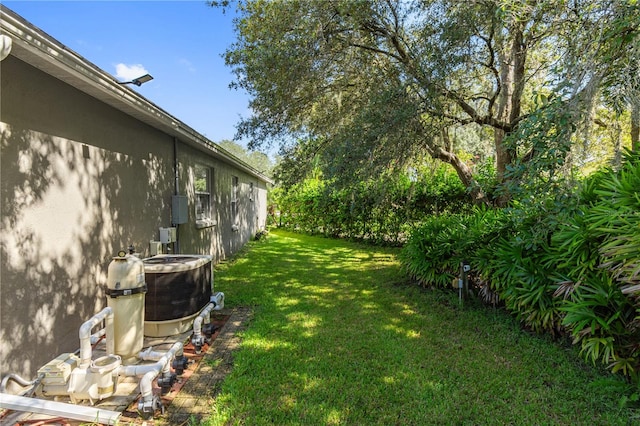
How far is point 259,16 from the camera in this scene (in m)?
6.76

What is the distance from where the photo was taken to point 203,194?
25.9ft

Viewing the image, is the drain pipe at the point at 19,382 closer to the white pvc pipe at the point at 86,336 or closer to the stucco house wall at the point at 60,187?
the stucco house wall at the point at 60,187

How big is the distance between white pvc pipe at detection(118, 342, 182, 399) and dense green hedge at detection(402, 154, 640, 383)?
11.9 feet

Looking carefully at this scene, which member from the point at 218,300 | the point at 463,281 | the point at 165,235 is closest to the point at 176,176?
the point at 165,235

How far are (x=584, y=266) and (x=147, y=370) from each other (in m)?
4.04

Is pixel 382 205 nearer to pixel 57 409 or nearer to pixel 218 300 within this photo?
pixel 218 300

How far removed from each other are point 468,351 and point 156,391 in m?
3.18

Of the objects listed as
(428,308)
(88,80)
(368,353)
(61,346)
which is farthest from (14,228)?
(428,308)

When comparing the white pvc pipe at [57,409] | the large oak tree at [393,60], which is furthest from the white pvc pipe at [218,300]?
the large oak tree at [393,60]

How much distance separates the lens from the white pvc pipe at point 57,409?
7.23 feet

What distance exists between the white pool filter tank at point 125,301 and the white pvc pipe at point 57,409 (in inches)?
31.0

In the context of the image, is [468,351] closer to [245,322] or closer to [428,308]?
[428,308]

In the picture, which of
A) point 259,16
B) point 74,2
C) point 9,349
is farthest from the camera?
point 259,16

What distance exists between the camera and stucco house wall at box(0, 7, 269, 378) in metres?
2.61
